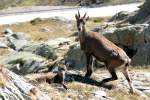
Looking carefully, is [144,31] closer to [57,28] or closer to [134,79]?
[134,79]

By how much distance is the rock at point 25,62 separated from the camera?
37.3 m

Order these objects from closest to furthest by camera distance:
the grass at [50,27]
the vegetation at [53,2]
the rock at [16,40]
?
the rock at [16,40] < the grass at [50,27] < the vegetation at [53,2]

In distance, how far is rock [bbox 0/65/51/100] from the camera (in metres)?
14.7

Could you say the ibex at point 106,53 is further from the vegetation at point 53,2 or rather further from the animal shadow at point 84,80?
the vegetation at point 53,2

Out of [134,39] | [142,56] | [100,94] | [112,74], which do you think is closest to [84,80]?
[112,74]

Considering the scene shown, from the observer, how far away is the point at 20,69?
3828cm

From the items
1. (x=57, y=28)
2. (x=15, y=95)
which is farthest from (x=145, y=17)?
(x=15, y=95)

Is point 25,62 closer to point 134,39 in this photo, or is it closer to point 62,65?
point 134,39

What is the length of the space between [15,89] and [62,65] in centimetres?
625

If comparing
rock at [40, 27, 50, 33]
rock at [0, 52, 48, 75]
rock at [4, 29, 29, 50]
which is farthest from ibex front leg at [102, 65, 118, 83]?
rock at [40, 27, 50, 33]

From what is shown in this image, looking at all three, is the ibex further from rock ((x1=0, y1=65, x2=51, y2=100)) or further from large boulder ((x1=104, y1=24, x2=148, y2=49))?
large boulder ((x1=104, y1=24, x2=148, y2=49))

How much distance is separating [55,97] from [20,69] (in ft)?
67.5

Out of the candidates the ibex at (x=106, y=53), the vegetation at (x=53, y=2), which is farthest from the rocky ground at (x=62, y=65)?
the vegetation at (x=53, y=2)

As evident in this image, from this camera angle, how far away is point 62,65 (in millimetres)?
21453
